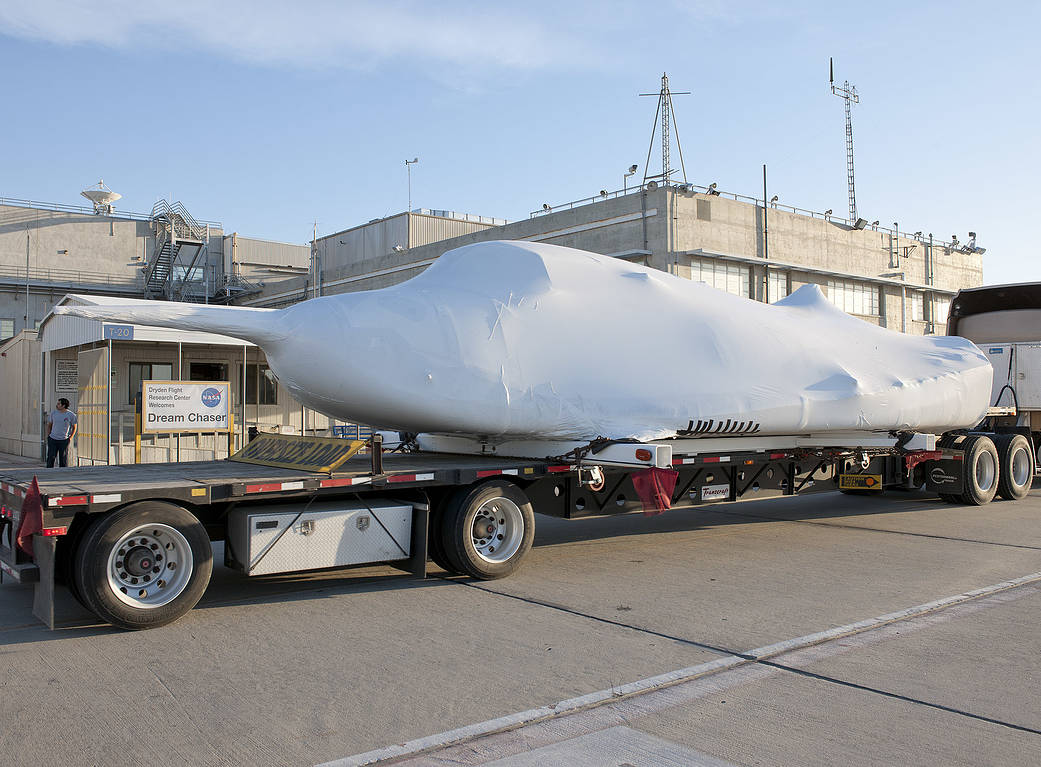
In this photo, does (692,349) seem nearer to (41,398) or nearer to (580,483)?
(580,483)

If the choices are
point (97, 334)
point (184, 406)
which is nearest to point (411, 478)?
point (184, 406)

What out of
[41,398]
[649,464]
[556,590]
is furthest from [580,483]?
[41,398]

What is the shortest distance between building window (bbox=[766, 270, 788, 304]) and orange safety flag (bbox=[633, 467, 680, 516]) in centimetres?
2576

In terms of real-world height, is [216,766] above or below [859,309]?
below

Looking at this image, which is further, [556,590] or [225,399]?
[225,399]

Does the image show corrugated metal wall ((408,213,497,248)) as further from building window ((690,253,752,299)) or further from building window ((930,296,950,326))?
building window ((930,296,950,326))

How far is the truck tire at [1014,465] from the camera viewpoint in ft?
48.7

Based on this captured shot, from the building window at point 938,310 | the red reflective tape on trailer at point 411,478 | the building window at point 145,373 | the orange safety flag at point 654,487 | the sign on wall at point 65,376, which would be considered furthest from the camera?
the building window at point 938,310

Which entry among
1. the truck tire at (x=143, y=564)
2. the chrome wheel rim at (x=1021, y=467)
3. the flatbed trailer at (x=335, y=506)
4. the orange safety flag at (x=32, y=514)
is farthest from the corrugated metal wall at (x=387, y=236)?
the orange safety flag at (x=32, y=514)

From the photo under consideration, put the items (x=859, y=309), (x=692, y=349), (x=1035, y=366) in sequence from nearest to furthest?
(x=692, y=349)
(x=1035, y=366)
(x=859, y=309)

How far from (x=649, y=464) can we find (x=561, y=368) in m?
1.35

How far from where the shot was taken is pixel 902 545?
1043 cm

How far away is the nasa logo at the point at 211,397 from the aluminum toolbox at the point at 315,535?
31.1ft

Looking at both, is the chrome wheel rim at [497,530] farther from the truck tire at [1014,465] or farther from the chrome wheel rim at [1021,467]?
the chrome wheel rim at [1021,467]
